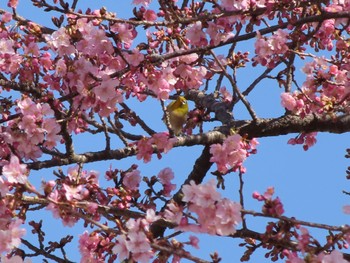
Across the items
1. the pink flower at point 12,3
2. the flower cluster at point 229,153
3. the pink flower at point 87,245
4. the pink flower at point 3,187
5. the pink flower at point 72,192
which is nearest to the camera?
the pink flower at point 3,187

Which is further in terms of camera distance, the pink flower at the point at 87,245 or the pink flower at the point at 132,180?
the pink flower at the point at 132,180

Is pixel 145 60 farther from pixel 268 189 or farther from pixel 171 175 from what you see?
pixel 268 189

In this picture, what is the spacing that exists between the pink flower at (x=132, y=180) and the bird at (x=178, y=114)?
1655mm

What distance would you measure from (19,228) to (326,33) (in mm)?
2848

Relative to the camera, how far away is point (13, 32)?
5531 millimetres

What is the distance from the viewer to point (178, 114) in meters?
6.59

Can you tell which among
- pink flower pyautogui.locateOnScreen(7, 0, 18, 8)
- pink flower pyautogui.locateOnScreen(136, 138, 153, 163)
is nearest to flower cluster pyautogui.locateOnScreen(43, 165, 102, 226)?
pink flower pyautogui.locateOnScreen(136, 138, 153, 163)

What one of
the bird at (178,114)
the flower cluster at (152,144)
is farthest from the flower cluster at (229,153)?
the bird at (178,114)

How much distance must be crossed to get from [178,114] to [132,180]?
1738 millimetres

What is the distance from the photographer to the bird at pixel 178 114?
21.7 feet

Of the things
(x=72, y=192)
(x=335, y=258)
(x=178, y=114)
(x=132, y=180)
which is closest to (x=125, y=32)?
(x=132, y=180)

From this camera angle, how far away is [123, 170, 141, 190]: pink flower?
4.95 meters

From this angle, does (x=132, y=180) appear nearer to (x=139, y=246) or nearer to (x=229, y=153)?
(x=229, y=153)

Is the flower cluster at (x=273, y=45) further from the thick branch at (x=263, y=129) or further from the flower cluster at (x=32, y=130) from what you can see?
the flower cluster at (x=32, y=130)
